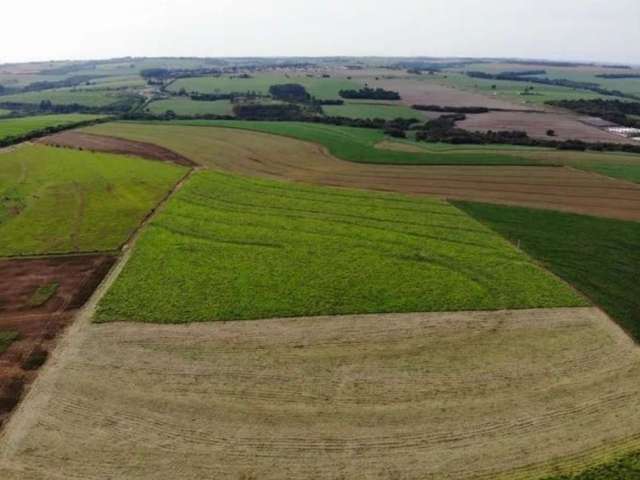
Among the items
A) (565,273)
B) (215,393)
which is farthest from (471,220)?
(215,393)

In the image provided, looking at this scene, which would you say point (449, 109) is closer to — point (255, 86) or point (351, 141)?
point (351, 141)

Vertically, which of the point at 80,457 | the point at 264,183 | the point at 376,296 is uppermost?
the point at 264,183

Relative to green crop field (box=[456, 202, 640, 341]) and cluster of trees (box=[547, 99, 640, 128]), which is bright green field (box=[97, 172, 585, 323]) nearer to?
green crop field (box=[456, 202, 640, 341])

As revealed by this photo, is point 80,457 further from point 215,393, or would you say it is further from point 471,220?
point 471,220

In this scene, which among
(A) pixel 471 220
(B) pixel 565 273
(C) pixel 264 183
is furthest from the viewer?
(C) pixel 264 183

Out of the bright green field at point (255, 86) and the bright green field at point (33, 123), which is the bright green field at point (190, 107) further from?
the bright green field at point (255, 86)

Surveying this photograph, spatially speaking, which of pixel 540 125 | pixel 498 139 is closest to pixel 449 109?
pixel 540 125

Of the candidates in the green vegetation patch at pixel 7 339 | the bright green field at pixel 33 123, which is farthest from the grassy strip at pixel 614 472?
the bright green field at pixel 33 123

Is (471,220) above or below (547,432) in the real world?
above
